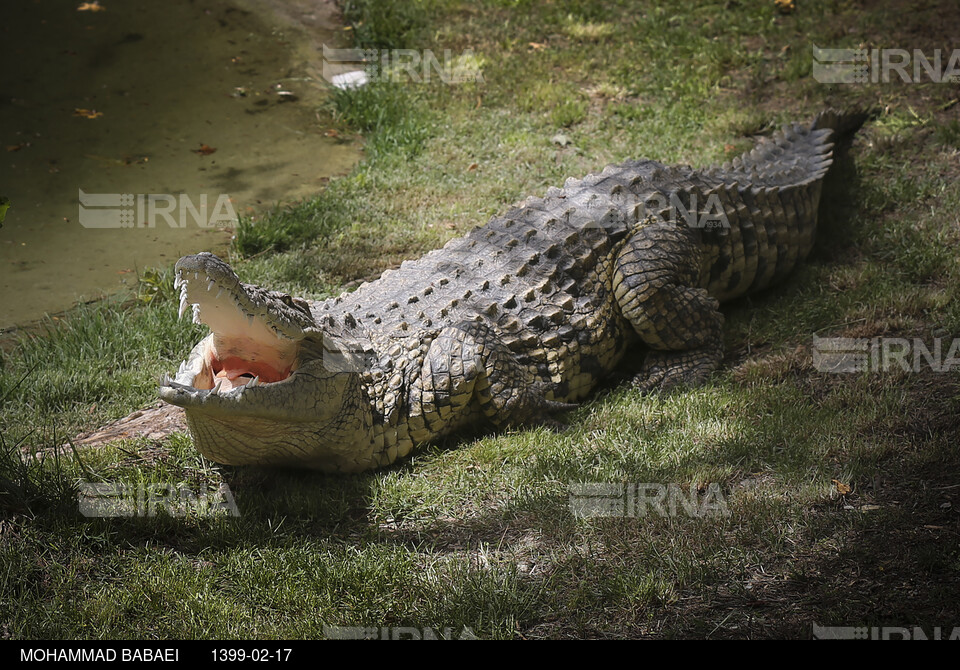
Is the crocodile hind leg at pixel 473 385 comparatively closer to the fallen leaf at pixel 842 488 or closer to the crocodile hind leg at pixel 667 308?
the crocodile hind leg at pixel 667 308

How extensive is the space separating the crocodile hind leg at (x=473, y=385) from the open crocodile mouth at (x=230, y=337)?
0.72 m

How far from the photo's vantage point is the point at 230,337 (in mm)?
3715

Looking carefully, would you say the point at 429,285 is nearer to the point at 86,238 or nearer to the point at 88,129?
the point at 86,238

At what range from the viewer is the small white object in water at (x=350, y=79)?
28.4 feet

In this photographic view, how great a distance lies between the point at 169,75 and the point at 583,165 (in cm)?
498

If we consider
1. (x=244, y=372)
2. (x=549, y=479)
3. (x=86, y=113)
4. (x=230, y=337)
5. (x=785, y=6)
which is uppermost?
(x=785, y=6)

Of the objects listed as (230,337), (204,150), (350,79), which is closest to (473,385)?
(230,337)

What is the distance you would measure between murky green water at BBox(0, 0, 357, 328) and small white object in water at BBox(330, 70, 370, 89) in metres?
0.24

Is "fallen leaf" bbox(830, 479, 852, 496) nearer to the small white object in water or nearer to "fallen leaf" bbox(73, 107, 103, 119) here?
the small white object in water

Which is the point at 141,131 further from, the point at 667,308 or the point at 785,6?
the point at 785,6

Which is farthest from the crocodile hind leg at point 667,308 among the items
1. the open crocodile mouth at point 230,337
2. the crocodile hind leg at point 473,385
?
the open crocodile mouth at point 230,337

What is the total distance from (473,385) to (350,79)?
558 centimetres

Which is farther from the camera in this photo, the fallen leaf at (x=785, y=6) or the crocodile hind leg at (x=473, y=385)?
the fallen leaf at (x=785, y=6)

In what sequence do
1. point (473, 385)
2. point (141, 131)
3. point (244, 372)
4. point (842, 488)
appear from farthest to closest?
1. point (141, 131)
2. point (473, 385)
3. point (244, 372)
4. point (842, 488)
